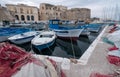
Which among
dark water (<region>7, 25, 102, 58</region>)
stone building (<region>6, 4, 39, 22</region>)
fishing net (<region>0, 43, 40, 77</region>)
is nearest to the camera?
fishing net (<region>0, 43, 40, 77</region>)

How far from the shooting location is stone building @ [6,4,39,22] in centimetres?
4400

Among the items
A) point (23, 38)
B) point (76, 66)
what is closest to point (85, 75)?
point (76, 66)

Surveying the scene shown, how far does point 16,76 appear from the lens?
2270mm

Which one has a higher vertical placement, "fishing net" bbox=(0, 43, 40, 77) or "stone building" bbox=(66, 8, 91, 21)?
"stone building" bbox=(66, 8, 91, 21)

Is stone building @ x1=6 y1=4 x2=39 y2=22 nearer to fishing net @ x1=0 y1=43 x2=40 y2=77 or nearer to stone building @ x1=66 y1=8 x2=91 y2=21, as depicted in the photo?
stone building @ x1=66 y1=8 x2=91 y2=21

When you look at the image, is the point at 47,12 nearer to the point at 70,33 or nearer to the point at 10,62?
the point at 70,33

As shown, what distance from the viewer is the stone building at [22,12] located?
44.0 metres

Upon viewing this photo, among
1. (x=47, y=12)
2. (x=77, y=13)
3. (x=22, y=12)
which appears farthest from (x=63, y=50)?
(x=77, y=13)

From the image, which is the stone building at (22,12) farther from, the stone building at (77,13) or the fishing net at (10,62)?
the fishing net at (10,62)

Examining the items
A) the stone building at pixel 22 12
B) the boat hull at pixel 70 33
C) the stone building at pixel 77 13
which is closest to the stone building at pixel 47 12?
the stone building at pixel 22 12

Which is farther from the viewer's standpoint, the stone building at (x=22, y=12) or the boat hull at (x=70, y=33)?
the stone building at (x=22, y=12)

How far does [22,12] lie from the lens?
1821 inches

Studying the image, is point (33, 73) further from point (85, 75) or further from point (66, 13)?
point (66, 13)

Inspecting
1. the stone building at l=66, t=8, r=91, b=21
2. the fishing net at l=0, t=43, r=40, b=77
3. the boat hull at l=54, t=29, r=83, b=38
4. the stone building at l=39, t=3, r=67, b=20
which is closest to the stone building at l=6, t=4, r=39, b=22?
the stone building at l=39, t=3, r=67, b=20
